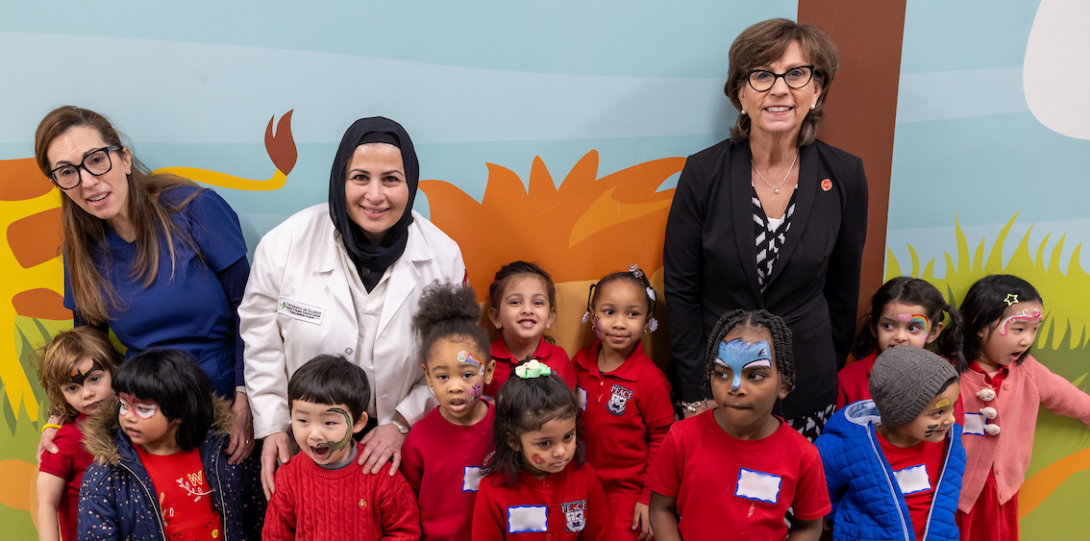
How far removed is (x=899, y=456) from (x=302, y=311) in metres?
2.35

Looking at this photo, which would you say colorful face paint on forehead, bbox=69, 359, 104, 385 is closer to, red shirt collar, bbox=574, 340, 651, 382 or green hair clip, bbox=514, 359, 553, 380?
green hair clip, bbox=514, 359, 553, 380

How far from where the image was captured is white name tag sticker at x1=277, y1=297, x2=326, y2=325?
2.62 metres

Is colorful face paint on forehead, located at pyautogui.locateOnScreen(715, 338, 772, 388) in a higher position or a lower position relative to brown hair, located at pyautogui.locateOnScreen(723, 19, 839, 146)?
lower

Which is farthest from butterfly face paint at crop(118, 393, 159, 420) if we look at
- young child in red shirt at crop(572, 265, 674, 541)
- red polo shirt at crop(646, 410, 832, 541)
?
red polo shirt at crop(646, 410, 832, 541)

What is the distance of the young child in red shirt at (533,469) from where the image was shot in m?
2.33

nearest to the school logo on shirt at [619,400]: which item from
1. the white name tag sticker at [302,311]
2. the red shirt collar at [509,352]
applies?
the red shirt collar at [509,352]

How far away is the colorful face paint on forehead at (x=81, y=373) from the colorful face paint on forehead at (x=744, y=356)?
97.3 inches

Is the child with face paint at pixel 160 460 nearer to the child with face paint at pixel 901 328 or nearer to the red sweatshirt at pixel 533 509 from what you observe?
Result: the red sweatshirt at pixel 533 509

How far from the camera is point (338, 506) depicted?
93.5 inches

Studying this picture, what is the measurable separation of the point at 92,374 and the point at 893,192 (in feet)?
12.0

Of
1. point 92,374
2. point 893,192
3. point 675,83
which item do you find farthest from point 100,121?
point 893,192

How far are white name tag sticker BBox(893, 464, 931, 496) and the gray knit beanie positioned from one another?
209mm

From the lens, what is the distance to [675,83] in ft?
10.2

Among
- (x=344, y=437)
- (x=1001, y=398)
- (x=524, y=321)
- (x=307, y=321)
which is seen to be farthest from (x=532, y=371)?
(x=1001, y=398)
